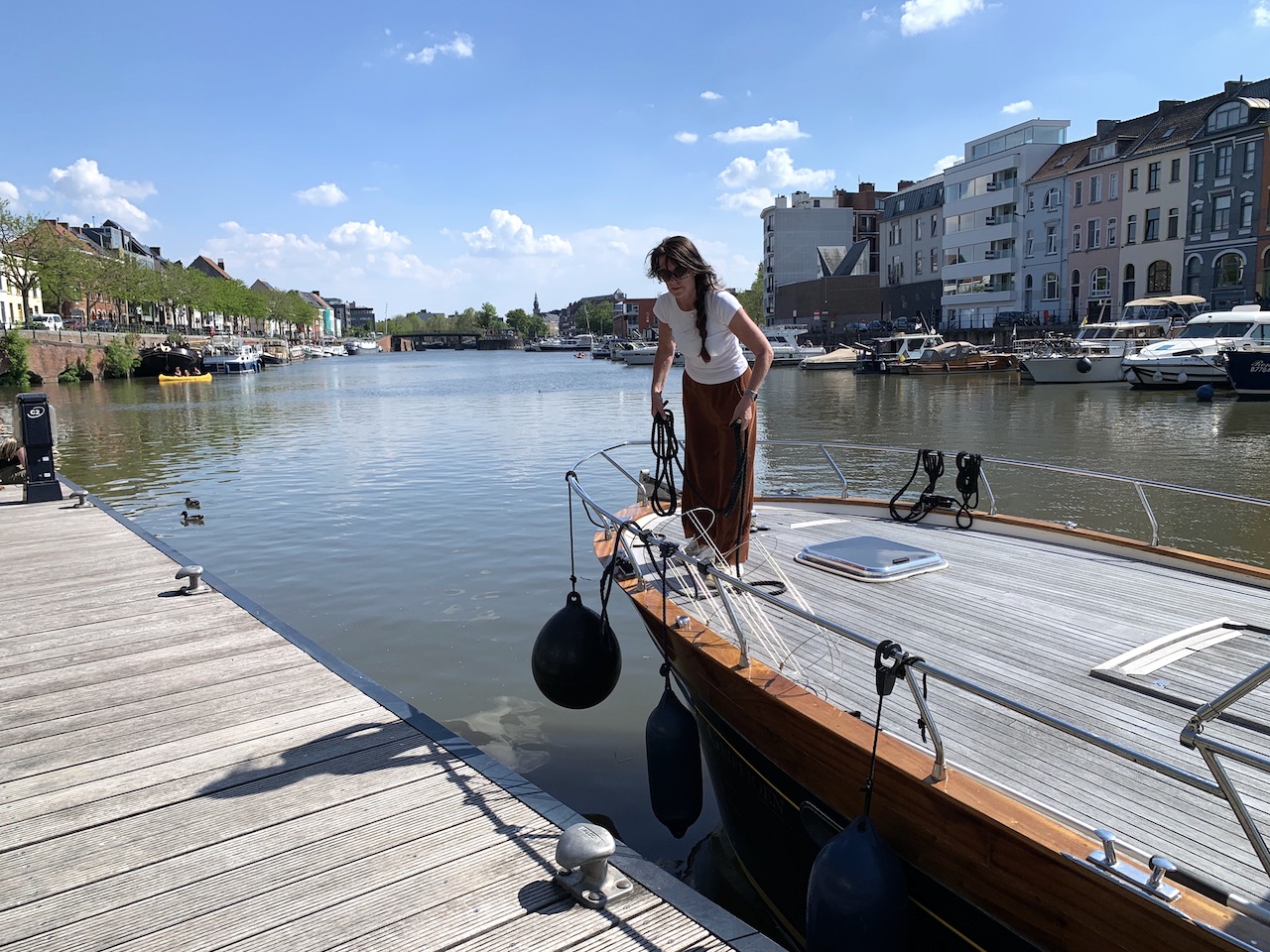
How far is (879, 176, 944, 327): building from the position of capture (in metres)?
72.6

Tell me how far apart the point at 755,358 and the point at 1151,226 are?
53.4m

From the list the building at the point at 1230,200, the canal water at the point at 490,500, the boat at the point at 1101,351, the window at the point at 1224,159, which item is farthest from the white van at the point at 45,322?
the window at the point at 1224,159

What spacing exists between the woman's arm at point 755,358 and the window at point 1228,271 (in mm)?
48203

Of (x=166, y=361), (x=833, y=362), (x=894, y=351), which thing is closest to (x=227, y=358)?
(x=166, y=361)

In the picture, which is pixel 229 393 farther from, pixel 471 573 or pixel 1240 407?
pixel 1240 407

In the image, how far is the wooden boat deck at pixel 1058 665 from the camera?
2873 mm

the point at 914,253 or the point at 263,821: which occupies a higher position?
the point at 914,253

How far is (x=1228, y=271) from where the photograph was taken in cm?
4347

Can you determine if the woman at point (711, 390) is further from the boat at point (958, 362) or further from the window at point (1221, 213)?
the window at point (1221, 213)

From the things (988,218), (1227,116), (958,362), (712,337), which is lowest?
(958,362)

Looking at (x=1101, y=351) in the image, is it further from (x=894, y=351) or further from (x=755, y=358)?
(x=755, y=358)

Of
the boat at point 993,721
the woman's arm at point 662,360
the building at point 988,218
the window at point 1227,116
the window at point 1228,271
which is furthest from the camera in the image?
the building at point 988,218

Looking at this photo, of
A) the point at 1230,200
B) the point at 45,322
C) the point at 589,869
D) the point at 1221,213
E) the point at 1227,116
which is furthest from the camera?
the point at 45,322

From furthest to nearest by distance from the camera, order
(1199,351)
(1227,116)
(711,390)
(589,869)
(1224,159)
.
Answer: (1224,159) → (1227,116) → (1199,351) → (711,390) → (589,869)
